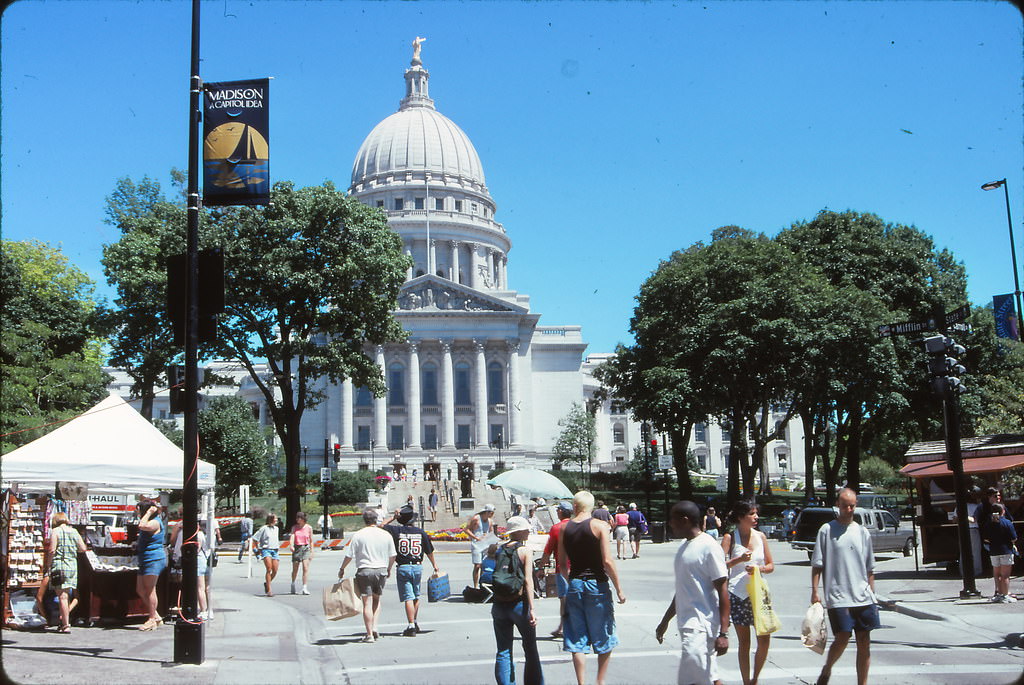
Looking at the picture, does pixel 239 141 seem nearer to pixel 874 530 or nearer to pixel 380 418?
pixel 874 530

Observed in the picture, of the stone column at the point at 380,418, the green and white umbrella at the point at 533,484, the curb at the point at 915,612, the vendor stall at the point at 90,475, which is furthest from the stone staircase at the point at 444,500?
the curb at the point at 915,612

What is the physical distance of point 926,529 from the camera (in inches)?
847

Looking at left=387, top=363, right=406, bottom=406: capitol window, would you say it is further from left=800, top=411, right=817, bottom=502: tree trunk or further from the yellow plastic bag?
the yellow plastic bag

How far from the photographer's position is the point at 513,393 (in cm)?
9512

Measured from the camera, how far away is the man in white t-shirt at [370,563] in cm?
1366

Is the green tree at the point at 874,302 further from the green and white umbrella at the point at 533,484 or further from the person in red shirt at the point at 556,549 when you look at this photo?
the person in red shirt at the point at 556,549

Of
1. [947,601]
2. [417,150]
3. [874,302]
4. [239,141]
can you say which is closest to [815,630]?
[239,141]

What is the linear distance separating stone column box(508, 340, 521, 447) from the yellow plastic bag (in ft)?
278

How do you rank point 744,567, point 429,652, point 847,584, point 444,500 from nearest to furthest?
point 847,584
point 744,567
point 429,652
point 444,500

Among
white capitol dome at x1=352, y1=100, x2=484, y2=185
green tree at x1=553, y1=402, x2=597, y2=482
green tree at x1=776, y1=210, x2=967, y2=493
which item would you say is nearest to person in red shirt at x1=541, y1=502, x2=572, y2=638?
green tree at x1=776, y1=210, x2=967, y2=493

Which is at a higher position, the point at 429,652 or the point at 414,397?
the point at 414,397

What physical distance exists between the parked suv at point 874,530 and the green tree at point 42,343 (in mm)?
24450

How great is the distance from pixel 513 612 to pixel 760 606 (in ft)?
7.63

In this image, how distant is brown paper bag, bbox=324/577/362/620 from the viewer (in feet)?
45.3
